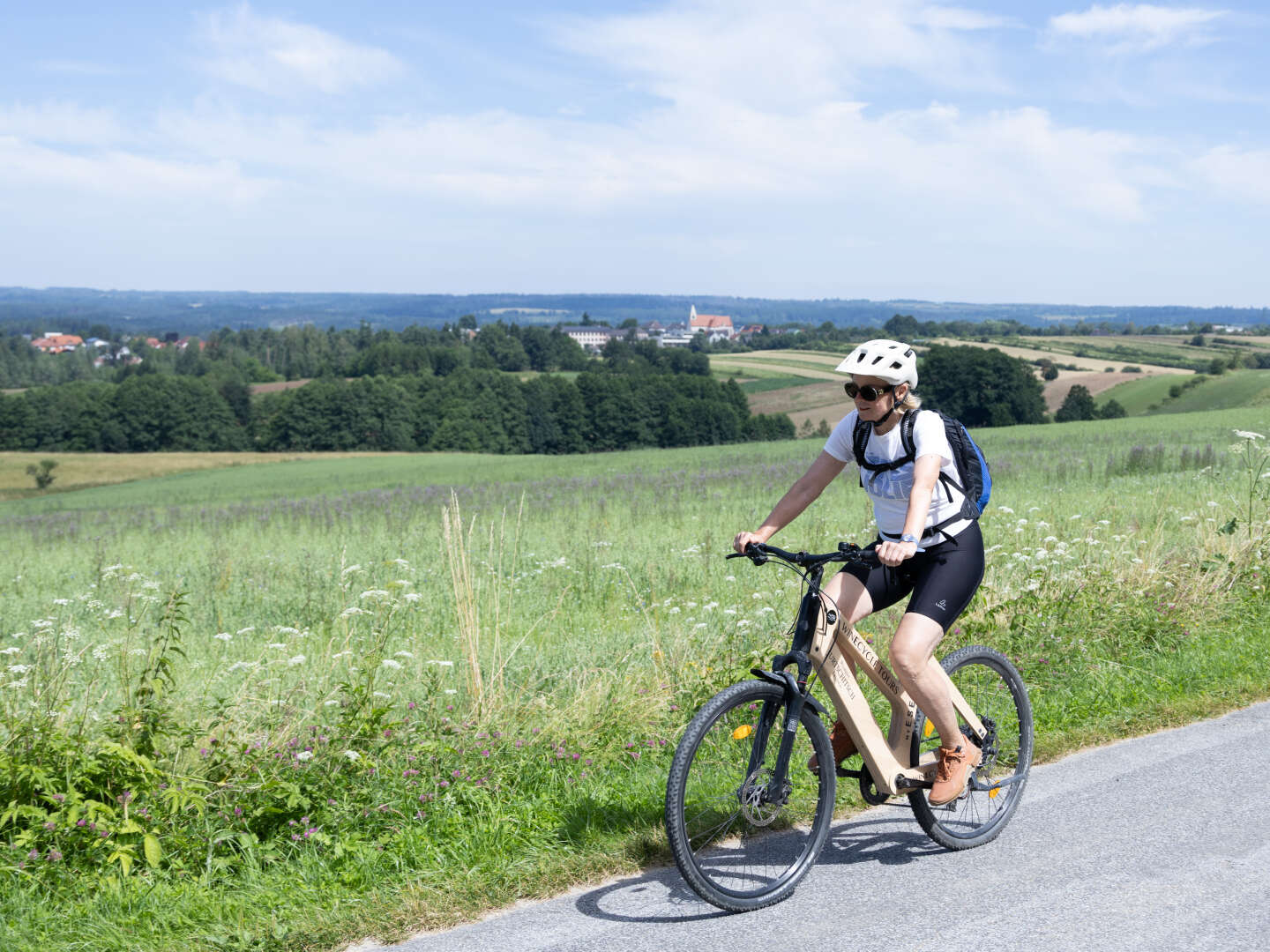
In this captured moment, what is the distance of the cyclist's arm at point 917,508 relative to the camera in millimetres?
3820

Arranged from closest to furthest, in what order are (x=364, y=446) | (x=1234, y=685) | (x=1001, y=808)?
(x=1001, y=808) < (x=1234, y=685) < (x=364, y=446)

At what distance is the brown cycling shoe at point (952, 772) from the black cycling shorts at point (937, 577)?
0.55 meters

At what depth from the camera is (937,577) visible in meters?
4.15

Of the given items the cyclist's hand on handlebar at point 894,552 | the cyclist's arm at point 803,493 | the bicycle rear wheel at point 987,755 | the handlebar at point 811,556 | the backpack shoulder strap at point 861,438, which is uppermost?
the backpack shoulder strap at point 861,438

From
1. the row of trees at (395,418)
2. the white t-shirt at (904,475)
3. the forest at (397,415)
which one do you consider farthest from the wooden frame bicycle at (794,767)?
the row of trees at (395,418)

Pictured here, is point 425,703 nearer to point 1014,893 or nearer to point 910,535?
point 910,535

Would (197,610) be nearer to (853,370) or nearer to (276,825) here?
(276,825)

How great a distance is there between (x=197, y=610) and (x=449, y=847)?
24.3 ft

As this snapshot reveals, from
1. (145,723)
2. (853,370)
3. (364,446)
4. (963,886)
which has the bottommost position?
(364,446)

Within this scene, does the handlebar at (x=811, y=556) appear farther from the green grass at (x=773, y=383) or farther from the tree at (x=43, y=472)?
the green grass at (x=773, y=383)

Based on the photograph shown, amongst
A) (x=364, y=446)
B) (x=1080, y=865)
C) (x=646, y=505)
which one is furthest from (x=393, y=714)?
(x=364, y=446)

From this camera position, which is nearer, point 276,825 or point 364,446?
point 276,825

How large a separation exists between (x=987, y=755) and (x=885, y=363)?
1.85 meters

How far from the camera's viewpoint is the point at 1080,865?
410 centimetres
